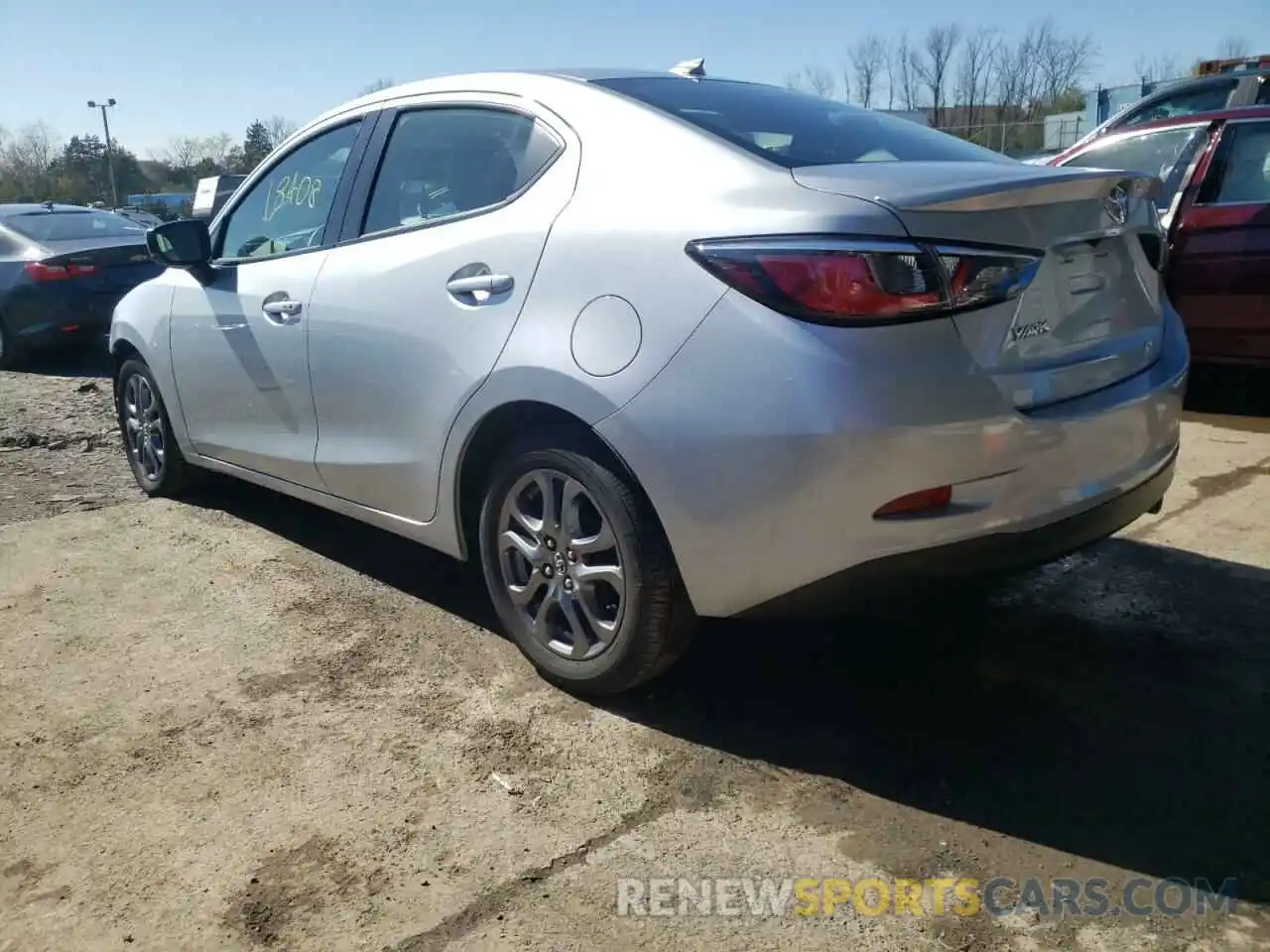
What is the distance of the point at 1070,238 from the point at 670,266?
3.16 ft

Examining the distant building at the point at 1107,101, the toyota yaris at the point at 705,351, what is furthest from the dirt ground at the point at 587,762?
the distant building at the point at 1107,101

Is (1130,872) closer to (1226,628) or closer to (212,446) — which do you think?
(1226,628)

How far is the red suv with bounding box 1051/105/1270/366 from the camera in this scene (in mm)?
6062

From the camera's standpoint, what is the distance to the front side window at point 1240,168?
20.2ft

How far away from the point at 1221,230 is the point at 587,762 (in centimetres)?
514

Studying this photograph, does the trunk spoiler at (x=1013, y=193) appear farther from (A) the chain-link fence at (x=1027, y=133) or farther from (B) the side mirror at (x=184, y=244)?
(A) the chain-link fence at (x=1027, y=133)

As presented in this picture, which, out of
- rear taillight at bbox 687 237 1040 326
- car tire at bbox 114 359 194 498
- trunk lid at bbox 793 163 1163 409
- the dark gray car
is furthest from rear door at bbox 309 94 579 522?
the dark gray car

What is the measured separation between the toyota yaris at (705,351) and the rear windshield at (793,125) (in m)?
0.02

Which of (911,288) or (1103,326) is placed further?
(1103,326)

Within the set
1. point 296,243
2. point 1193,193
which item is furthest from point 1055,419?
point 1193,193

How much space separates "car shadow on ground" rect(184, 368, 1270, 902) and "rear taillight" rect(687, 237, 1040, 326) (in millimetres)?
671

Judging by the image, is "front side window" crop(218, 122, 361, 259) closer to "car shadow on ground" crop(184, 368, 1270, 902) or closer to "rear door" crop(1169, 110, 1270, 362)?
"car shadow on ground" crop(184, 368, 1270, 902)

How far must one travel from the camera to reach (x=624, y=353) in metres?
2.72

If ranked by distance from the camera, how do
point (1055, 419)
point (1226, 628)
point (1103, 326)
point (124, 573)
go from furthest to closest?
1. point (124, 573)
2. point (1226, 628)
3. point (1103, 326)
4. point (1055, 419)
